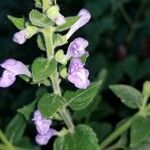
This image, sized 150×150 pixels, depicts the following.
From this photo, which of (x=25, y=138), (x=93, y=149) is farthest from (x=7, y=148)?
(x=93, y=149)

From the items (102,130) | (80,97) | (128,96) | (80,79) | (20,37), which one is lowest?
(102,130)

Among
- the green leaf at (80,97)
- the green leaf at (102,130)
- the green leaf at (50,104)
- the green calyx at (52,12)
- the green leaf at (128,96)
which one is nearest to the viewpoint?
the green calyx at (52,12)

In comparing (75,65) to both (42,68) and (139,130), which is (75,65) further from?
(139,130)

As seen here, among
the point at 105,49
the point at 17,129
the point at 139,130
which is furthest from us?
the point at 105,49

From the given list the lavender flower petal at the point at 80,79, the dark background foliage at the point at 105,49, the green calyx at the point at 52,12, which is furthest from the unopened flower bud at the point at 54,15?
the dark background foliage at the point at 105,49

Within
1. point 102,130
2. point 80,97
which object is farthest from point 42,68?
point 102,130

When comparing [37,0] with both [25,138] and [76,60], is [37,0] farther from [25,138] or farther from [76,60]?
[25,138]

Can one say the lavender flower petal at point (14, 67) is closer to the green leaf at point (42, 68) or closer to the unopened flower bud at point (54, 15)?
the green leaf at point (42, 68)
